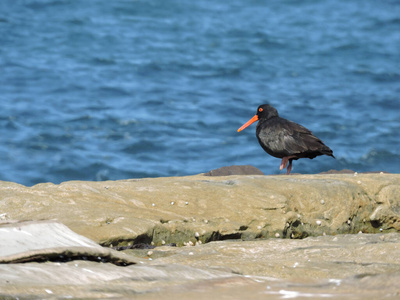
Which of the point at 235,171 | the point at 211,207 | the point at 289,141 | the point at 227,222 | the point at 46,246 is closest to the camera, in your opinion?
the point at 46,246

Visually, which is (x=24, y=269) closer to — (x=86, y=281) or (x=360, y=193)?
(x=86, y=281)

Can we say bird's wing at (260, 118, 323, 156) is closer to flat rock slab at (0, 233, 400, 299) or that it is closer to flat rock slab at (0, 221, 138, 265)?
flat rock slab at (0, 233, 400, 299)

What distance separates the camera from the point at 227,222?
21.9 ft

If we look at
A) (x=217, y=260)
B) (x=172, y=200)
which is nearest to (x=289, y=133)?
(x=172, y=200)

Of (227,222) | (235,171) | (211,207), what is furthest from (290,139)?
(227,222)

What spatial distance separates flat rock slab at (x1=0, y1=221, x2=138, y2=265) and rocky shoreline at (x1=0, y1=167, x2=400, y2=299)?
114 mm

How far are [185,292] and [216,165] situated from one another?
12773 millimetres

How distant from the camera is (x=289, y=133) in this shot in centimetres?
1070

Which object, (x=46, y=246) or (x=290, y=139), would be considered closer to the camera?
(x=46, y=246)

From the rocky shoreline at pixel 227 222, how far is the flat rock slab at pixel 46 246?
0.11 meters

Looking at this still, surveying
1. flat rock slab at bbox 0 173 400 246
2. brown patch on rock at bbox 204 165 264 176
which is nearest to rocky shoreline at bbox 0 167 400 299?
flat rock slab at bbox 0 173 400 246

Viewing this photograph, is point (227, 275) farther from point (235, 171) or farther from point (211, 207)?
point (235, 171)

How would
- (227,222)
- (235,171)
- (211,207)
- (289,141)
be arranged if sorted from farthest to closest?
(289,141), (235,171), (211,207), (227,222)

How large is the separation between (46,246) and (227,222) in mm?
2159
